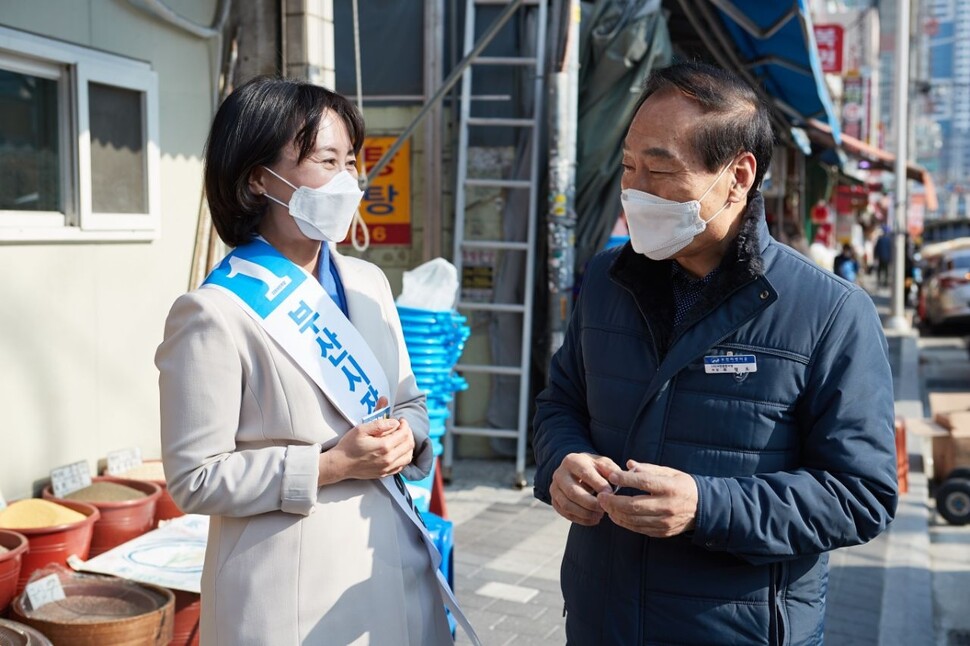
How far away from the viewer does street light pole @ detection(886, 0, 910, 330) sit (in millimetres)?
18172

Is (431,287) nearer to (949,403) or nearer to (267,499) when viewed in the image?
(267,499)

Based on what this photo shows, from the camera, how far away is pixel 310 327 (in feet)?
6.77

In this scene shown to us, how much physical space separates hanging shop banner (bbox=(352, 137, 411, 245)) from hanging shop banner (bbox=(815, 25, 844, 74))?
43.6 feet

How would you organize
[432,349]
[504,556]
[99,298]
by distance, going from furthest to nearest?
Answer: 1. [504,556]
2. [432,349]
3. [99,298]

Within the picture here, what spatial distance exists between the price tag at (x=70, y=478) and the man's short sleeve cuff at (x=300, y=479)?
2596 millimetres

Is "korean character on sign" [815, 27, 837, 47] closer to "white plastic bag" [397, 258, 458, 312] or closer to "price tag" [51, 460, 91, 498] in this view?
"white plastic bag" [397, 258, 458, 312]

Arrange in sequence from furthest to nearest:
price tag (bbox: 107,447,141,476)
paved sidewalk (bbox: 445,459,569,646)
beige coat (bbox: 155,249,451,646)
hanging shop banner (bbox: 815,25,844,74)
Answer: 1. hanging shop banner (bbox: 815,25,844,74)
2. paved sidewalk (bbox: 445,459,569,646)
3. price tag (bbox: 107,447,141,476)
4. beige coat (bbox: 155,249,451,646)

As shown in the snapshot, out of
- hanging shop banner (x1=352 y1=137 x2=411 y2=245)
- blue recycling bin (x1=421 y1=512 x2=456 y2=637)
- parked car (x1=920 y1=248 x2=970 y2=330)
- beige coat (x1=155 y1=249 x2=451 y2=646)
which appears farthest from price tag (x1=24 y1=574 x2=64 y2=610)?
parked car (x1=920 y1=248 x2=970 y2=330)

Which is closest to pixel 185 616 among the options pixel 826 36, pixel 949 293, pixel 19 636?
pixel 19 636

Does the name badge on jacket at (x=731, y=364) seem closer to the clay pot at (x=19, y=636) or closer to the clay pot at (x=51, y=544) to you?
the clay pot at (x=19, y=636)

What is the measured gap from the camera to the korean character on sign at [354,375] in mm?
2098

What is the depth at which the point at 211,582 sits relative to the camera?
6.71ft

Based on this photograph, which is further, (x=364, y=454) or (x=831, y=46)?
(x=831, y=46)

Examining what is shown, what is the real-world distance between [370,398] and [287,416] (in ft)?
0.68
